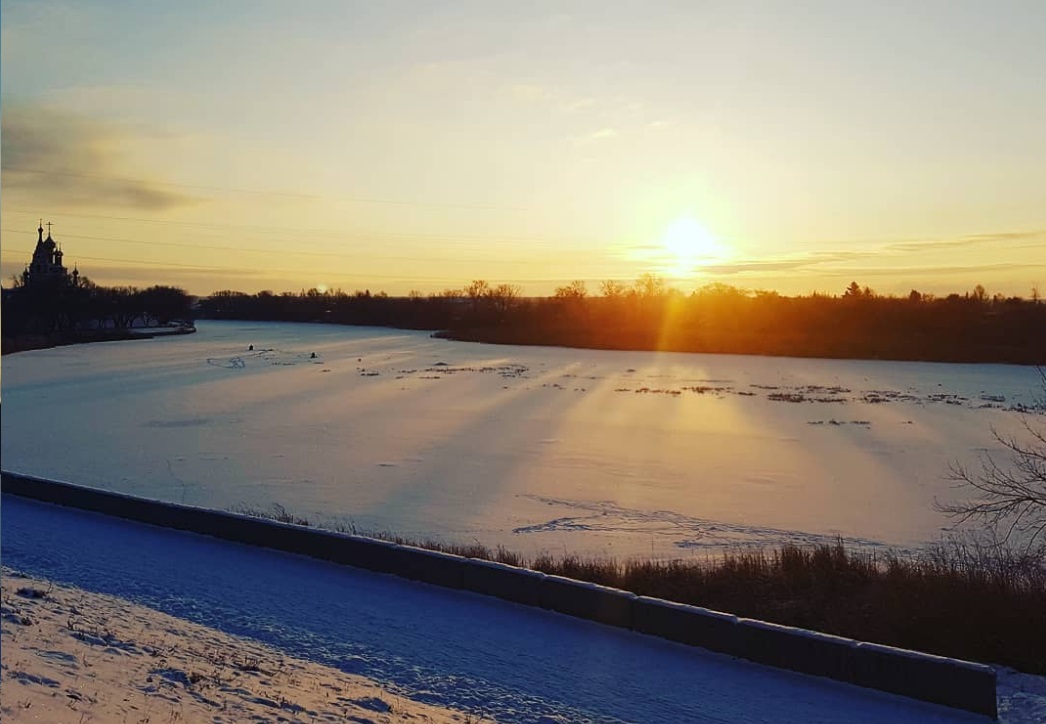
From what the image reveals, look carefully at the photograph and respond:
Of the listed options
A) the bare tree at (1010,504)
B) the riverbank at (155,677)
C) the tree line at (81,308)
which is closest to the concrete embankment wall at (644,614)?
the riverbank at (155,677)

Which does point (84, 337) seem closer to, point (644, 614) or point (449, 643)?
point (449, 643)

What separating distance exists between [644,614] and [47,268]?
7422 centimetres

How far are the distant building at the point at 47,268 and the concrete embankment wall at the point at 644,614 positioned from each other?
64505 mm

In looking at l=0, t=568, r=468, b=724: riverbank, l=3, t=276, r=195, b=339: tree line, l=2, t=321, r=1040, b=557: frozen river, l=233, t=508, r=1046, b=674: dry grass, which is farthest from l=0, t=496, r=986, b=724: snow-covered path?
l=3, t=276, r=195, b=339: tree line

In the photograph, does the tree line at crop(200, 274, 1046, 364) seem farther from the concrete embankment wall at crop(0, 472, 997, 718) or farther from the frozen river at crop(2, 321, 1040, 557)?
the concrete embankment wall at crop(0, 472, 997, 718)

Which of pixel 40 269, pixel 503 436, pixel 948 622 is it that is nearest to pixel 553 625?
pixel 948 622

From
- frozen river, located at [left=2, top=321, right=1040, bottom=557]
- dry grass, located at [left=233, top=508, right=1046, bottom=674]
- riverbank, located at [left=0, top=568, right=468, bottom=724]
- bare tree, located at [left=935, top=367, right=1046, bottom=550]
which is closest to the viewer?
riverbank, located at [left=0, top=568, right=468, bottom=724]

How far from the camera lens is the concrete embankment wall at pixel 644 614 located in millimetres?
5742

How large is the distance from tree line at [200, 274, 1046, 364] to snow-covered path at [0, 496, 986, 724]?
3592 centimetres

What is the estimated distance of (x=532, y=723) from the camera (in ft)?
17.3

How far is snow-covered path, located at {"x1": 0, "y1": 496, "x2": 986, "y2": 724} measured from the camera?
560 cm

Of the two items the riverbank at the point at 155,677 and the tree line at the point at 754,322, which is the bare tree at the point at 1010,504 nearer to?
the riverbank at the point at 155,677

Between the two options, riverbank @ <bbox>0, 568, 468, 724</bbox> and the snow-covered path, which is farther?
the snow-covered path

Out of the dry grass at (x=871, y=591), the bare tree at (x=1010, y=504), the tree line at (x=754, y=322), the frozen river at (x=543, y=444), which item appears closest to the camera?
the dry grass at (x=871, y=591)
